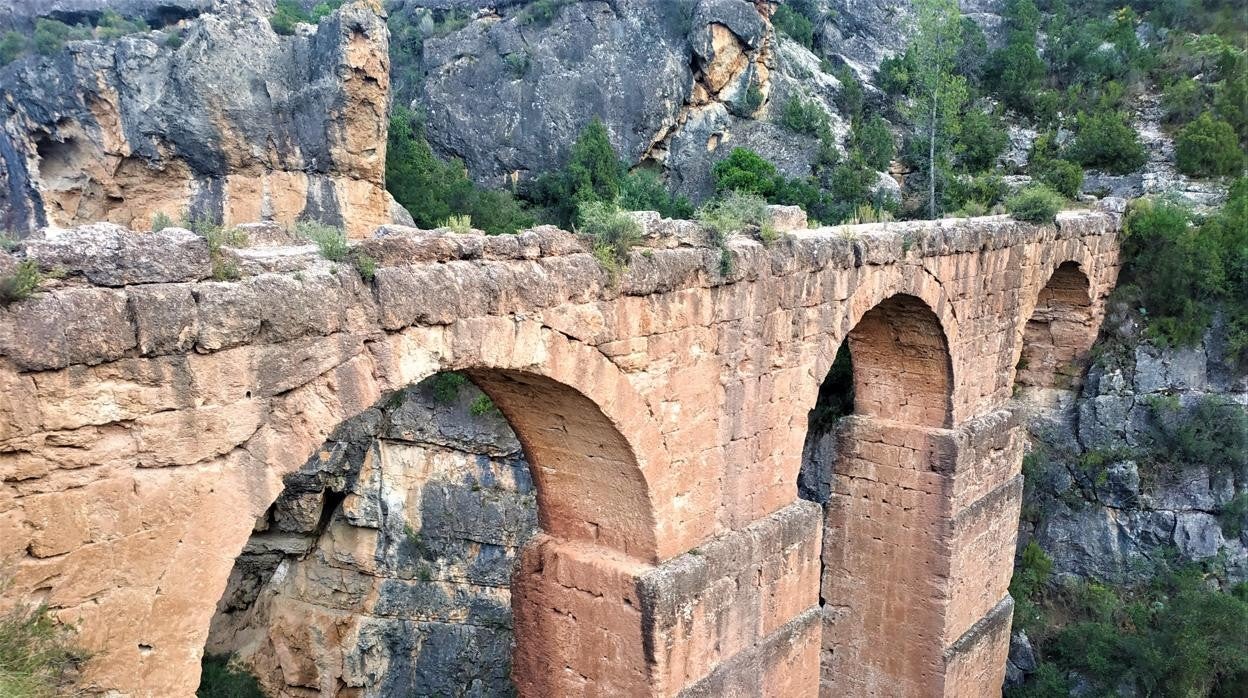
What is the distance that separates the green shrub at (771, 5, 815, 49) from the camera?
87.1ft

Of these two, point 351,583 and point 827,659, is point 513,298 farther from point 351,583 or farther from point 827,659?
point 351,583

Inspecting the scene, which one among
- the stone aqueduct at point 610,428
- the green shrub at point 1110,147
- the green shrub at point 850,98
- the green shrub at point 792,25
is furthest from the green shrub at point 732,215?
the green shrub at point 792,25

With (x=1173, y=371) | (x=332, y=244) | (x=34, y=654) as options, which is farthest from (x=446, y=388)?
(x=34, y=654)

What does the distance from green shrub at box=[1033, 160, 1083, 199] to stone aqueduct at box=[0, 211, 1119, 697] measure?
5.72 metres

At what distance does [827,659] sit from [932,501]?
85.0 inches

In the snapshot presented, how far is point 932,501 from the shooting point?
8.73 meters

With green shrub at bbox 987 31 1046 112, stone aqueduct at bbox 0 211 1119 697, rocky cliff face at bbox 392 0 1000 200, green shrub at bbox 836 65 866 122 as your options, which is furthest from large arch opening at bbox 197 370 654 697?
green shrub at bbox 987 31 1046 112

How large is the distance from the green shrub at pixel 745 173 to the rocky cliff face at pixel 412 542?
963cm

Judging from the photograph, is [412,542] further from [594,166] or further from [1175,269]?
[1175,269]

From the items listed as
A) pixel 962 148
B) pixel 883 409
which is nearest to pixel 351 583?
pixel 883 409

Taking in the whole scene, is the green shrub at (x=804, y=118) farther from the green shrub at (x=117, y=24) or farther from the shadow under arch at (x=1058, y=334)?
the green shrub at (x=117, y=24)

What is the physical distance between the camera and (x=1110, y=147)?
17047 millimetres

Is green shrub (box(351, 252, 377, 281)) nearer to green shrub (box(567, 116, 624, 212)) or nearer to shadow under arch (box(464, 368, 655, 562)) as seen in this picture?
shadow under arch (box(464, 368, 655, 562))

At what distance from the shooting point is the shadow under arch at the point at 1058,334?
482 inches
